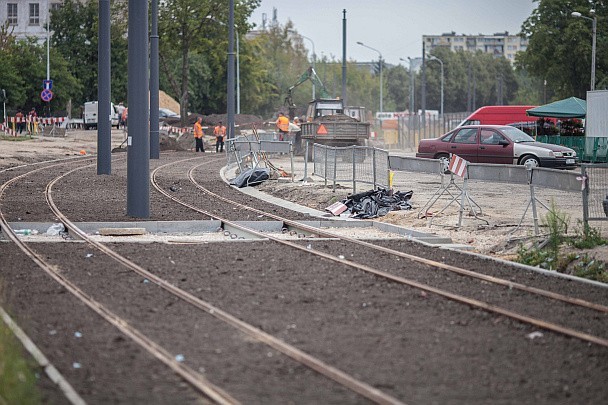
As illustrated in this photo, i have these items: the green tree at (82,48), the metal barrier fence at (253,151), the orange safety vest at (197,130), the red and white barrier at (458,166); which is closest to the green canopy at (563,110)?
the metal barrier fence at (253,151)

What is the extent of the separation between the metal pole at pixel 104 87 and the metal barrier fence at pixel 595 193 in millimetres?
16892

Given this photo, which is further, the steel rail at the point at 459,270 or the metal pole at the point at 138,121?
the metal pole at the point at 138,121

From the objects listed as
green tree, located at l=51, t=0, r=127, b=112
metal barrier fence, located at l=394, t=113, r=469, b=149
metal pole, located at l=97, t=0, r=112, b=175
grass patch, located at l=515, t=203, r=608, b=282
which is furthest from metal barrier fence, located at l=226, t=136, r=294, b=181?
green tree, located at l=51, t=0, r=127, b=112

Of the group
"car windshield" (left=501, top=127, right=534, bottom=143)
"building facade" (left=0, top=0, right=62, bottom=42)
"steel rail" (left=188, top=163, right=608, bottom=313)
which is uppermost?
"building facade" (left=0, top=0, right=62, bottom=42)

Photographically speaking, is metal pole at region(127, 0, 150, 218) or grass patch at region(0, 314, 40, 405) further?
metal pole at region(127, 0, 150, 218)

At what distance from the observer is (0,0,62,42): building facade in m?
100

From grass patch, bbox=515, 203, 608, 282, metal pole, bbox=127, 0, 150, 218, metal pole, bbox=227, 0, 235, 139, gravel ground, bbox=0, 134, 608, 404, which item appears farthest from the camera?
metal pole, bbox=227, 0, 235, 139

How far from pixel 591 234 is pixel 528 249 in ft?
3.00

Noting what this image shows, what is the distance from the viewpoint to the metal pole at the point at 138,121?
64.8 ft

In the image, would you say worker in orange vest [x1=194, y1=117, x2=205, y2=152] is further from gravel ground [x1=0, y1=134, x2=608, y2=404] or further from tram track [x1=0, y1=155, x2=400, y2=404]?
tram track [x1=0, y1=155, x2=400, y2=404]

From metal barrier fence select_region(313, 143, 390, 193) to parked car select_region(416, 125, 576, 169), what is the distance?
19.9 ft

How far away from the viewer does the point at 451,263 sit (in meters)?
14.2

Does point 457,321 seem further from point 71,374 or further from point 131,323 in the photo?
point 71,374

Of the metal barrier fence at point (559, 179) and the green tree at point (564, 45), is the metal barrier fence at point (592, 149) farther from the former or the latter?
the green tree at point (564, 45)
